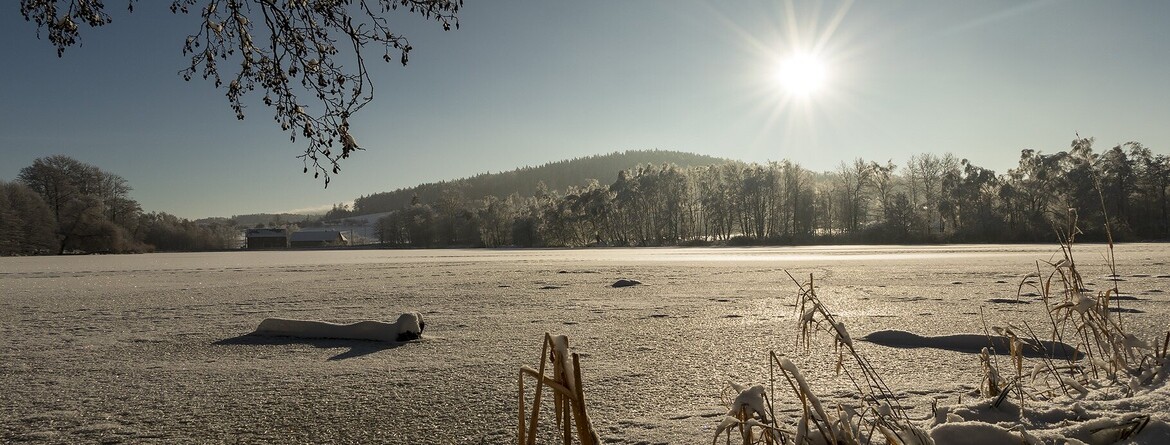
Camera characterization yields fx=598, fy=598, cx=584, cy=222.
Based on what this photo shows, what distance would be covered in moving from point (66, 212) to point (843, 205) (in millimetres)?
75339

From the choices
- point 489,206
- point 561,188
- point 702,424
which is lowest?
point 702,424

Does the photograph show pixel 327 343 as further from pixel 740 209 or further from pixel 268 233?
pixel 268 233

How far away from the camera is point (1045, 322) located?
17.0 feet

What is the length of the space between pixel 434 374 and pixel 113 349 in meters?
2.87

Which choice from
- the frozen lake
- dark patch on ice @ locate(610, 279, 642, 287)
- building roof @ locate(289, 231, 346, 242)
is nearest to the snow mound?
the frozen lake

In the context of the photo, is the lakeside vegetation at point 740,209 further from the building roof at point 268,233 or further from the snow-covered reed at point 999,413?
the snow-covered reed at point 999,413

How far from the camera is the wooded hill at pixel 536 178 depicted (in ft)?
534

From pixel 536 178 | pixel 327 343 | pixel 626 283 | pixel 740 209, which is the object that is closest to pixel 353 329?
pixel 327 343

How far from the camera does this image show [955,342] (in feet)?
13.5

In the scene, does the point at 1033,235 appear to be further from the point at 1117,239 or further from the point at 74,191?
the point at 74,191

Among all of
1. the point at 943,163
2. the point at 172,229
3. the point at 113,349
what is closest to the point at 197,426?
the point at 113,349

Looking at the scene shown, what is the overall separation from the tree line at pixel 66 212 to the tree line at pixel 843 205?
36765 millimetres

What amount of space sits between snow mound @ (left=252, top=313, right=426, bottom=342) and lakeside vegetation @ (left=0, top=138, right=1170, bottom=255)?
4421 cm

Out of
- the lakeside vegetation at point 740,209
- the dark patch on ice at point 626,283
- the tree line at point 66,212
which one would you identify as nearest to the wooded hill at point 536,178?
the lakeside vegetation at point 740,209
